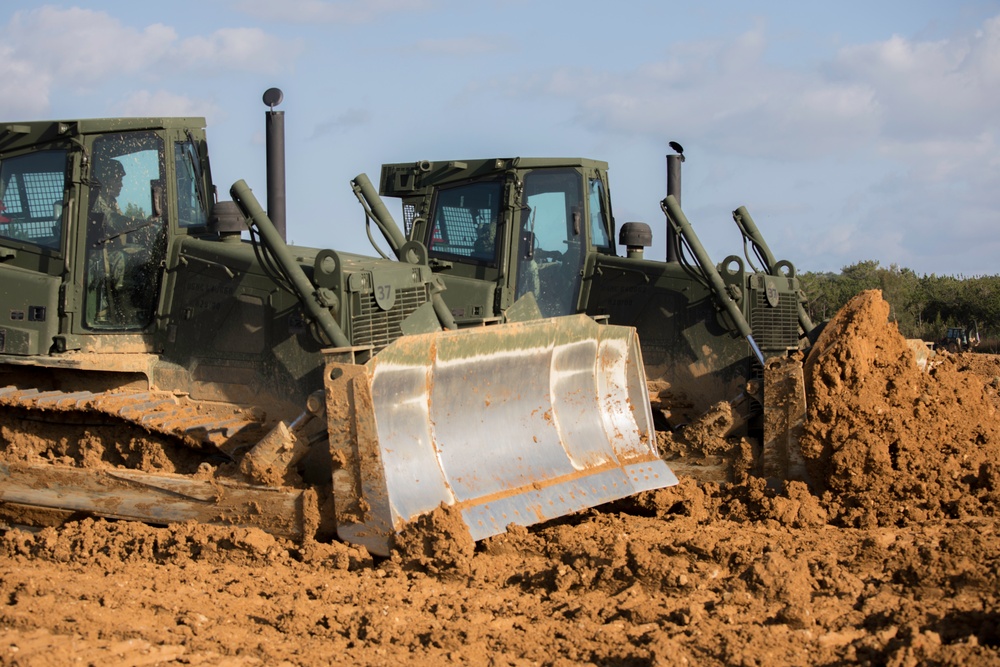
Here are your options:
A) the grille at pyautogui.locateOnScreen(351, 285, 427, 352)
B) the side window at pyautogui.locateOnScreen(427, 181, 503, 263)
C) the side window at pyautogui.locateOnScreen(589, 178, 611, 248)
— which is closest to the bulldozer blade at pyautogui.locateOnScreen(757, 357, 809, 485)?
the grille at pyautogui.locateOnScreen(351, 285, 427, 352)

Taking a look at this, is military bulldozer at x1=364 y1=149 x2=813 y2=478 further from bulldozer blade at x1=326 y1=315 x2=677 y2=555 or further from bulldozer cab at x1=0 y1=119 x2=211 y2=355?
bulldozer cab at x1=0 y1=119 x2=211 y2=355

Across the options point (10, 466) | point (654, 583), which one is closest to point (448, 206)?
point (10, 466)

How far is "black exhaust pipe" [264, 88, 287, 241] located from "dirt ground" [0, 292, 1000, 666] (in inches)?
219

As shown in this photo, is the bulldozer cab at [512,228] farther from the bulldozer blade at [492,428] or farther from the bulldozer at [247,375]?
the bulldozer blade at [492,428]

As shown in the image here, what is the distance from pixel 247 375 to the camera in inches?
278

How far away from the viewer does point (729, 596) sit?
508 centimetres

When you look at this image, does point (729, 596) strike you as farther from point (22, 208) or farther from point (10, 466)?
point (22, 208)

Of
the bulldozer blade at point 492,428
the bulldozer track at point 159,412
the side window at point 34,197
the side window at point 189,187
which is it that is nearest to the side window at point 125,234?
the side window at point 189,187

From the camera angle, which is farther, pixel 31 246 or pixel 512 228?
→ pixel 512 228

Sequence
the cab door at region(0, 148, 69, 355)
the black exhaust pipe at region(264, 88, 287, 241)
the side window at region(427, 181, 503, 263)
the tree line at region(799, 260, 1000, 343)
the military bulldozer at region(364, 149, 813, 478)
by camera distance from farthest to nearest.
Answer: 1. the tree line at region(799, 260, 1000, 343)
2. the black exhaust pipe at region(264, 88, 287, 241)
3. the side window at region(427, 181, 503, 263)
4. the military bulldozer at region(364, 149, 813, 478)
5. the cab door at region(0, 148, 69, 355)

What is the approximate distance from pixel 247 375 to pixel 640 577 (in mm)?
2895

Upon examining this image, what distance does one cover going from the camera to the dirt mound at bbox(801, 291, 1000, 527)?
6.95 m

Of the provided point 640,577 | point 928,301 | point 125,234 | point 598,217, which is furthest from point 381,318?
point 928,301

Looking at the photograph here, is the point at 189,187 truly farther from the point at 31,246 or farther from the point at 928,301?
the point at 928,301
